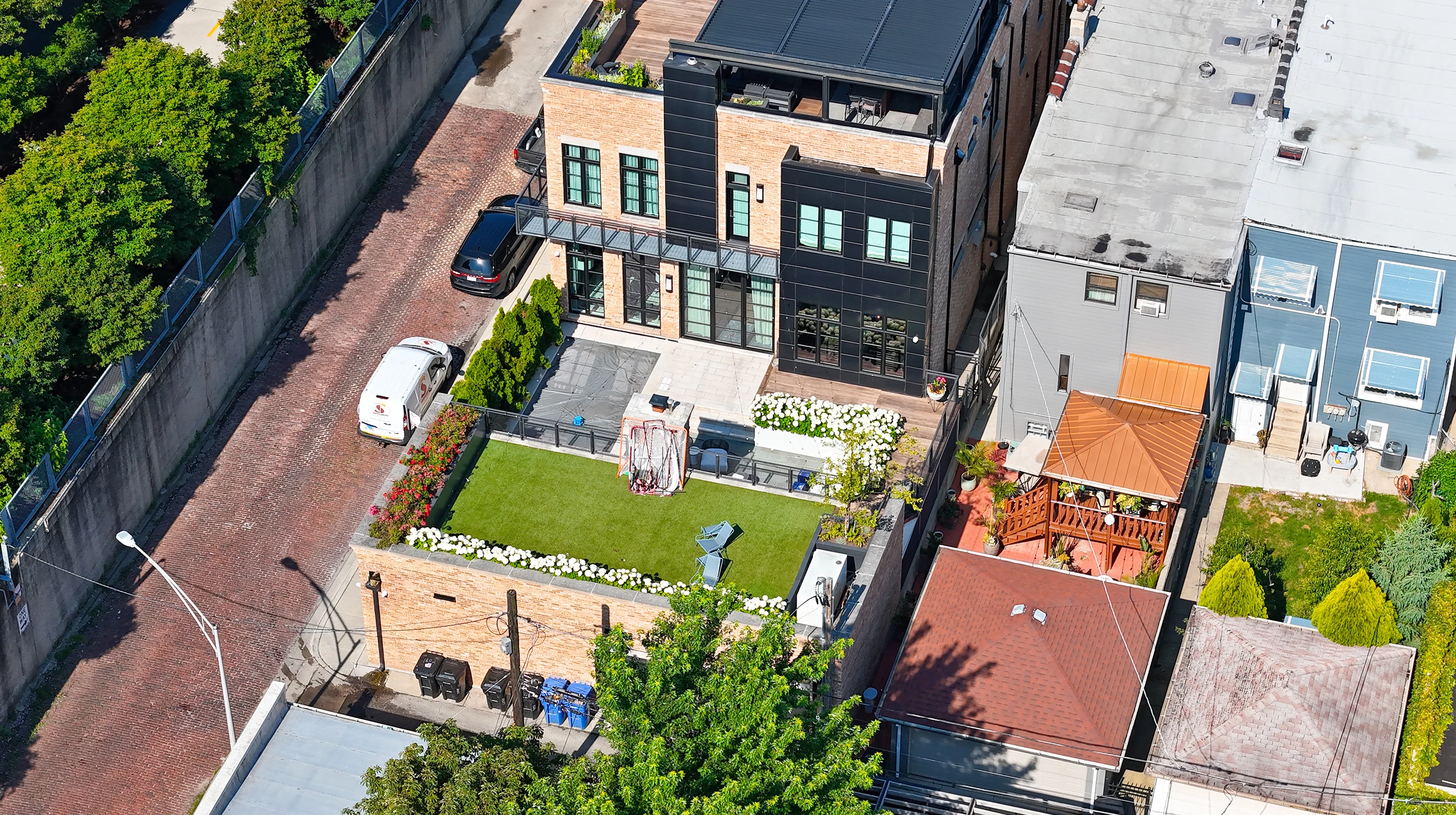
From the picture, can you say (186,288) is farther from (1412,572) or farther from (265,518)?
(1412,572)

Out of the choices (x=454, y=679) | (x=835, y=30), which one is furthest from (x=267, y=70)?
(x=454, y=679)

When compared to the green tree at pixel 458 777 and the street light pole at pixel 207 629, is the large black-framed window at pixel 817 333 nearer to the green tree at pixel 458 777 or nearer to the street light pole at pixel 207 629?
the street light pole at pixel 207 629

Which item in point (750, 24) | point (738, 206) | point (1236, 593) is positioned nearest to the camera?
point (1236, 593)

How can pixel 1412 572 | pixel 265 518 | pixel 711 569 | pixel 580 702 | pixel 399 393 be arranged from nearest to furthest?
pixel 711 569 < pixel 580 702 < pixel 1412 572 < pixel 265 518 < pixel 399 393

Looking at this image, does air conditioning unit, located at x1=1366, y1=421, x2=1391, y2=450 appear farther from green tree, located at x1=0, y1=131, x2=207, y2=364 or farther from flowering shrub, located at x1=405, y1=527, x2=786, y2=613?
green tree, located at x1=0, y1=131, x2=207, y2=364

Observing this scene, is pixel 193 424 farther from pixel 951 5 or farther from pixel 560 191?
pixel 951 5

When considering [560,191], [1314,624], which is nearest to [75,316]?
[560,191]

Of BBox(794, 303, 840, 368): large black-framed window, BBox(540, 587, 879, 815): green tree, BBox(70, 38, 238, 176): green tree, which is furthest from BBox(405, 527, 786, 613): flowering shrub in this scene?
BBox(70, 38, 238, 176): green tree
